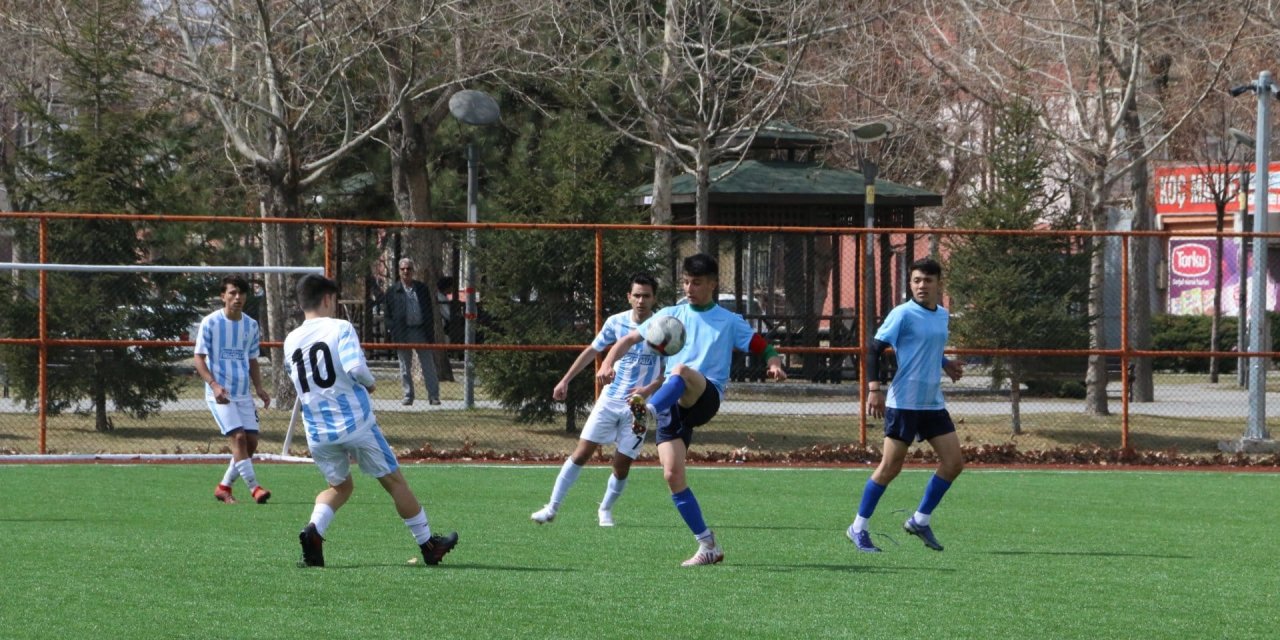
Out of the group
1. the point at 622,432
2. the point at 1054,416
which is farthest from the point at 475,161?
the point at 622,432

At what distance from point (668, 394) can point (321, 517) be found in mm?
1993

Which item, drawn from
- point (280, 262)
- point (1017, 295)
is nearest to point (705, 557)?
point (1017, 295)

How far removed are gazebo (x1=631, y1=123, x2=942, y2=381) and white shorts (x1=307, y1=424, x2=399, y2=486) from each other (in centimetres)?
1103

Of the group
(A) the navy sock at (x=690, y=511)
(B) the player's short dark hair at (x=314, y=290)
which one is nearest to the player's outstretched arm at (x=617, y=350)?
(A) the navy sock at (x=690, y=511)

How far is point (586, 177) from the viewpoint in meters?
19.8

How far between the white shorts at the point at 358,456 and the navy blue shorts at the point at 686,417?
5.04ft

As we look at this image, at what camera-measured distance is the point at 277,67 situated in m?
19.2

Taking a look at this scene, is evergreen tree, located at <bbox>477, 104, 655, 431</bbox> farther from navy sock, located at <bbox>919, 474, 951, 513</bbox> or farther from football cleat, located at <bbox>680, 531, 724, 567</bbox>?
football cleat, located at <bbox>680, 531, 724, 567</bbox>

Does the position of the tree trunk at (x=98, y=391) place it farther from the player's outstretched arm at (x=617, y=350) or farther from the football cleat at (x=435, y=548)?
the football cleat at (x=435, y=548)

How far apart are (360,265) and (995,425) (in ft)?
25.5

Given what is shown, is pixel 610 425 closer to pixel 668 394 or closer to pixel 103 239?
pixel 668 394

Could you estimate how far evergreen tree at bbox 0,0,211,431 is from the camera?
59.9 ft

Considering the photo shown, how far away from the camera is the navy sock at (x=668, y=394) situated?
923 centimetres

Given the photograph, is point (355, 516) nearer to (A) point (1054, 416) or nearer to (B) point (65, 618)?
(B) point (65, 618)
